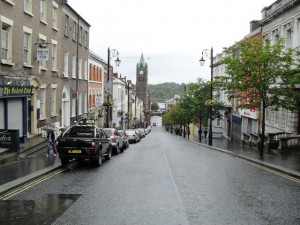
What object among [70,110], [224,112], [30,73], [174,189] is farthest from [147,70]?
[174,189]

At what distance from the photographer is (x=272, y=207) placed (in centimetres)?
944

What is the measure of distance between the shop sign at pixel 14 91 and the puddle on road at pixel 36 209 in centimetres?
982

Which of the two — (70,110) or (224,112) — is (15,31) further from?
(224,112)

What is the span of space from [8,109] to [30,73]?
3802mm

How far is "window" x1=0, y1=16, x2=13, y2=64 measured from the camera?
19.8 m

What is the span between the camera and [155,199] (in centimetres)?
1012

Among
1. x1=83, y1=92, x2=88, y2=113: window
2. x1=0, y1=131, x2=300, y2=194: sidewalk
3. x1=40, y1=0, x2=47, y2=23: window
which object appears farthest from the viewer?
x1=83, y1=92, x2=88, y2=113: window

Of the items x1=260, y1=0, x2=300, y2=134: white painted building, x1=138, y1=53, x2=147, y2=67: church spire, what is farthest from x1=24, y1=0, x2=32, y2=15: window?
x1=138, y1=53, x2=147, y2=67: church spire

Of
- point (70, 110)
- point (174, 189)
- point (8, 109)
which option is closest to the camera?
point (174, 189)

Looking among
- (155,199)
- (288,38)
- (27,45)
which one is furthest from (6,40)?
(288,38)

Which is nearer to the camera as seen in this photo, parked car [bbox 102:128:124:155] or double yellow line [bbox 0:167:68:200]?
double yellow line [bbox 0:167:68:200]

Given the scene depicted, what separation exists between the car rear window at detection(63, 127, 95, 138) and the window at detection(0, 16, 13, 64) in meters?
5.54

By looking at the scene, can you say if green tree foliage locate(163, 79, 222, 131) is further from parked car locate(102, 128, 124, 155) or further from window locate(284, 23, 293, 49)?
parked car locate(102, 128, 124, 155)

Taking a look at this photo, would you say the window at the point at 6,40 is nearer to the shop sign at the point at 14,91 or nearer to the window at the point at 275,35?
the shop sign at the point at 14,91
